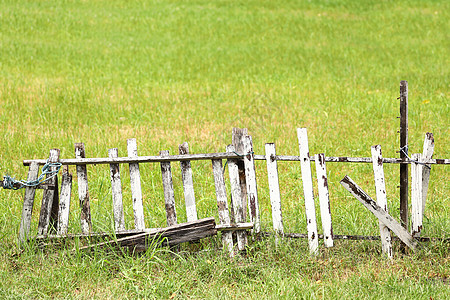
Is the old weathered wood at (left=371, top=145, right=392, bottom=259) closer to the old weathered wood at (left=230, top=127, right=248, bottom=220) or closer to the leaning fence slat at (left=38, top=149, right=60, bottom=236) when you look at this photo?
the old weathered wood at (left=230, top=127, right=248, bottom=220)

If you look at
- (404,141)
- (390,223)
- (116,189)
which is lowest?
(390,223)

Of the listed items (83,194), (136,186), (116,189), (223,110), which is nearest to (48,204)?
(83,194)

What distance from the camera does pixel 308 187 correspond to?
14.7 feet

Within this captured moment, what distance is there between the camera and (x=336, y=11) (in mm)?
22609

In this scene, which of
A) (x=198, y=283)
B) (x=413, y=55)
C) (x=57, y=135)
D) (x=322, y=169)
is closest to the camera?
(x=198, y=283)

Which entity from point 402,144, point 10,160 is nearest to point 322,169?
point 402,144

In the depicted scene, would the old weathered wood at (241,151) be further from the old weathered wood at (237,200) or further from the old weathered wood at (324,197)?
the old weathered wood at (324,197)

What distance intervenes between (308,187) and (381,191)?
2.20 ft

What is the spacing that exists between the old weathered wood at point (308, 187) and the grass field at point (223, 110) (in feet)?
0.51

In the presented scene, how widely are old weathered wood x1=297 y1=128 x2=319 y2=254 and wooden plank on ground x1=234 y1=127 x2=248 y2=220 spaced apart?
53cm

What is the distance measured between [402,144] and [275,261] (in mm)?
1664

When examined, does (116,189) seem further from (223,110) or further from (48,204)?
(223,110)

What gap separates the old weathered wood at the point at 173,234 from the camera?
14.5 ft

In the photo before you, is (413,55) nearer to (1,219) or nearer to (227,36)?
(227,36)
